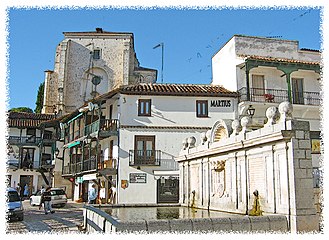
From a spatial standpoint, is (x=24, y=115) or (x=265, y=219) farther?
(x=24, y=115)

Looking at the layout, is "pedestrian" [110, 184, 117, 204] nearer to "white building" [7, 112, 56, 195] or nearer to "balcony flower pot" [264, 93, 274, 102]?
"balcony flower pot" [264, 93, 274, 102]

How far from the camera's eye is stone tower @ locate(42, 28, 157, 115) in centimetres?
4844

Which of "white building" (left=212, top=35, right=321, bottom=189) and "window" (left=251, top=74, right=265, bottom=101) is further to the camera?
"window" (left=251, top=74, right=265, bottom=101)

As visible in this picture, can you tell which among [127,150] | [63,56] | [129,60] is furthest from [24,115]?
[127,150]

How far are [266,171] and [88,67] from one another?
42683 millimetres

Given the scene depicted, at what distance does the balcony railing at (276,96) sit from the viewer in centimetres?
2742

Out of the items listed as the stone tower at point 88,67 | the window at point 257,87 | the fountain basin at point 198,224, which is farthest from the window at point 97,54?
the fountain basin at point 198,224

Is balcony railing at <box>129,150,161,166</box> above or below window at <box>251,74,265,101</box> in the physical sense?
below

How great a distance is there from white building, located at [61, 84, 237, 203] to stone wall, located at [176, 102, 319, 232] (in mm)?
12900

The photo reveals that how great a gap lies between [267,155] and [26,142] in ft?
132

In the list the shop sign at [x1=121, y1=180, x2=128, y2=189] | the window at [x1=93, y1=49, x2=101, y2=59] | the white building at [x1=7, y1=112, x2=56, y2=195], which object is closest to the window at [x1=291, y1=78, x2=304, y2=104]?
the shop sign at [x1=121, y1=180, x2=128, y2=189]

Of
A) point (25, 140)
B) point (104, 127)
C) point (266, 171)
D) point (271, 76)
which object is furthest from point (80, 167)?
point (266, 171)

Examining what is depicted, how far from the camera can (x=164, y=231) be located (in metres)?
7.11

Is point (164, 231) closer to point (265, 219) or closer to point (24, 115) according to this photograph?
point (265, 219)
